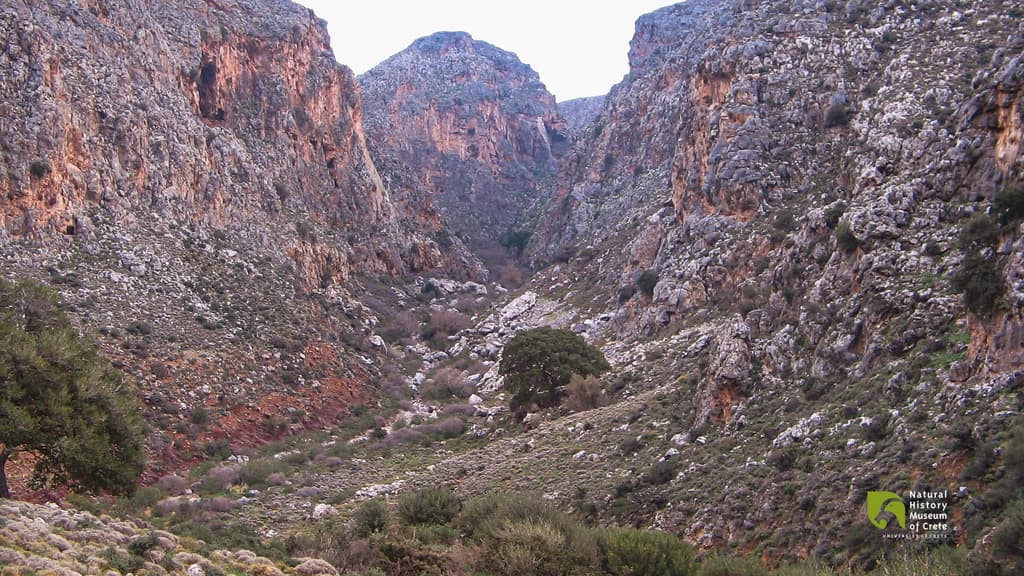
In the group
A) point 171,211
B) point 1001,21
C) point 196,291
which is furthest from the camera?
point 171,211

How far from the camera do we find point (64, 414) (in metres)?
17.5

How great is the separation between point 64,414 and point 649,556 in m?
12.4

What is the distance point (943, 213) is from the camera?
21000mm

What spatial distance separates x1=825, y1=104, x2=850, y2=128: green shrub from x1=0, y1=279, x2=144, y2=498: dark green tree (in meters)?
31.5

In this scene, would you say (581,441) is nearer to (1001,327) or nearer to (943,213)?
(943,213)

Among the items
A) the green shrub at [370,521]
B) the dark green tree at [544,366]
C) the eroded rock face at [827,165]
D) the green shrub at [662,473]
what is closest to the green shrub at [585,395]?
the dark green tree at [544,366]

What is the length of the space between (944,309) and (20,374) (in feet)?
64.6

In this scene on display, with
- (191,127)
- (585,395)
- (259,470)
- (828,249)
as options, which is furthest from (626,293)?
(191,127)

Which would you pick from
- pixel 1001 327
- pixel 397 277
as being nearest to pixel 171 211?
pixel 397 277

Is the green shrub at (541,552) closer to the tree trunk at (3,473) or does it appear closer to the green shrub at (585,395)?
the tree trunk at (3,473)

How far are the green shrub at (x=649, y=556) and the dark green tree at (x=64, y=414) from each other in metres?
11.2

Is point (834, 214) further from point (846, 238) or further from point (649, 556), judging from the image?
point (649, 556)

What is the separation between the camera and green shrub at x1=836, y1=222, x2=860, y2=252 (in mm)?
22375

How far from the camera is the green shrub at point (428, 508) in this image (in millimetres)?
20453
